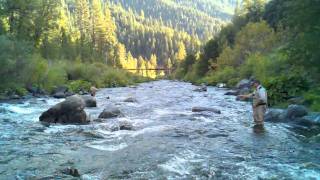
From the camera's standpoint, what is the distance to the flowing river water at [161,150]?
1111 cm

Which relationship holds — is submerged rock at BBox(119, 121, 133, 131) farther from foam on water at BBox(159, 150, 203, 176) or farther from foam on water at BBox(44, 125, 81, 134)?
foam on water at BBox(159, 150, 203, 176)

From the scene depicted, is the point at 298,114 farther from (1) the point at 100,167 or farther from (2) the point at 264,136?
(1) the point at 100,167

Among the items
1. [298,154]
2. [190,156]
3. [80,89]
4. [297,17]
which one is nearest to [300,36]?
[297,17]

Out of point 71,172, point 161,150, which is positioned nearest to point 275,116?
point 161,150

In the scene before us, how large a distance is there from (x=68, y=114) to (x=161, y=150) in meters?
7.85

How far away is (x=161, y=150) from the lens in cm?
1391

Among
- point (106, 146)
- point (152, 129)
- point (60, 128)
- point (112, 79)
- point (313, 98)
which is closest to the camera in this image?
point (106, 146)

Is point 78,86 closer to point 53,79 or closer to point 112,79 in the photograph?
point 53,79

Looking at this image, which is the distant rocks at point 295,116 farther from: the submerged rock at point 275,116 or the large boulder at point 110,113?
the large boulder at point 110,113

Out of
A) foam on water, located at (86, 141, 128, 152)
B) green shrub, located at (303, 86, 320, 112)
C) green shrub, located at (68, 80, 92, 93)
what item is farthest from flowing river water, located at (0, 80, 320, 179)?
green shrub, located at (68, 80, 92, 93)

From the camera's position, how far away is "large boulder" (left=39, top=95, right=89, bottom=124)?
65.6 feet

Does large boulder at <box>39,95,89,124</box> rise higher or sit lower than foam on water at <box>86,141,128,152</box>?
higher

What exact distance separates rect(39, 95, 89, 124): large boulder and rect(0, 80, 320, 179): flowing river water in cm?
77

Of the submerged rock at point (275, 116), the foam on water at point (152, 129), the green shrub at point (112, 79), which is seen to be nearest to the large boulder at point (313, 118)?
the submerged rock at point (275, 116)
